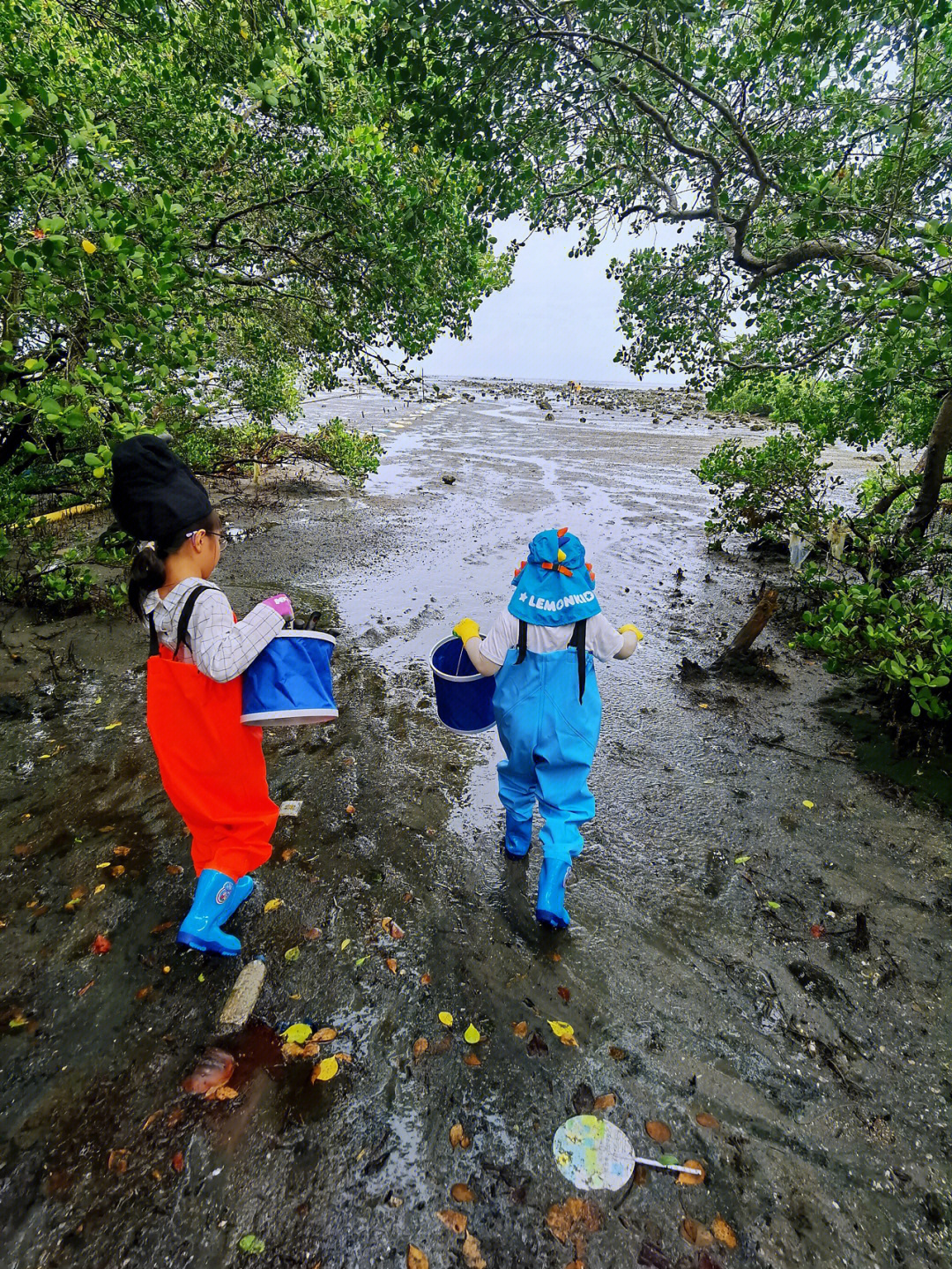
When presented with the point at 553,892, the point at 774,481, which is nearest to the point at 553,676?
the point at 553,892

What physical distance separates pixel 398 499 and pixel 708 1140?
1227 centimetres

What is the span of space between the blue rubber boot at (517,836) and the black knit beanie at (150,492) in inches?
92.2

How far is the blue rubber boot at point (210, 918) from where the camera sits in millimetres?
2529

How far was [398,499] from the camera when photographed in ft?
42.4

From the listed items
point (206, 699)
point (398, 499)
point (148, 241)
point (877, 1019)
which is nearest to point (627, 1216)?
point (877, 1019)

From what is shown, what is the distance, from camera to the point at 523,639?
2693 mm

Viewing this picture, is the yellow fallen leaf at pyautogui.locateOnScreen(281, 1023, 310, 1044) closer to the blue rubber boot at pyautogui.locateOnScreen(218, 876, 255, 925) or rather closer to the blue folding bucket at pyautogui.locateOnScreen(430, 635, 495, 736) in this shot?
the blue rubber boot at pyautogui.locateOnScreen(218, 876, 255, 925)

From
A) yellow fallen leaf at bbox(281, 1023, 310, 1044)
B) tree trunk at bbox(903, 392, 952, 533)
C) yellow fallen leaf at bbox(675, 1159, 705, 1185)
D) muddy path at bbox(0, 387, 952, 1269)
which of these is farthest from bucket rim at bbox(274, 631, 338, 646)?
tree trunk at bbox(903, 392, 952, 533)

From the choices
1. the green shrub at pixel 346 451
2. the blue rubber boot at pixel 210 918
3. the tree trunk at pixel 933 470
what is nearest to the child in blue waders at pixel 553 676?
the blue rubber boot at pixel 210 918

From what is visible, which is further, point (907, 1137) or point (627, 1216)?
point (907, 1137)

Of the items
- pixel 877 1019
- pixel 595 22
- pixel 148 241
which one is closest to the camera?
pixel 877 1019

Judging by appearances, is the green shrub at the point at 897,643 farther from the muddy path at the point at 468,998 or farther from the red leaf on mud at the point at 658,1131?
the red leaf on mud at the point at 658,1131

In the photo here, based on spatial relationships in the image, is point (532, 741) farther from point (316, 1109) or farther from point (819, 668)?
point (819, 668)

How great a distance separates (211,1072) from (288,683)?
1.58 m
